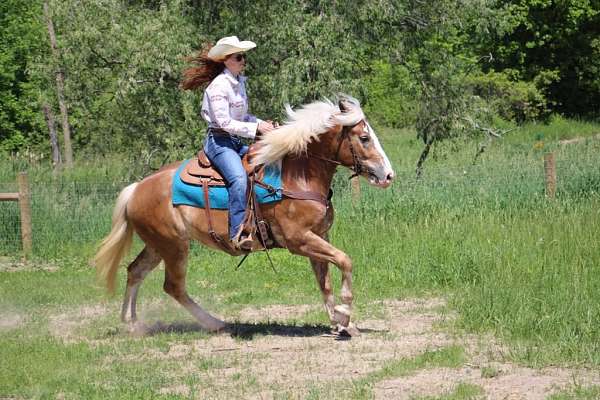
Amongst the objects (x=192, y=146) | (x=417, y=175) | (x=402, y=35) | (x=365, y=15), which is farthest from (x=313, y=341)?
(x=402, y=35)

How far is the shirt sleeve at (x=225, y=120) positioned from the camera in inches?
333

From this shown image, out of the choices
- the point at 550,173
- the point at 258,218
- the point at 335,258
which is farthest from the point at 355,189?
the point at 335,258

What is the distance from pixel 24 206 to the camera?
50.3 feet

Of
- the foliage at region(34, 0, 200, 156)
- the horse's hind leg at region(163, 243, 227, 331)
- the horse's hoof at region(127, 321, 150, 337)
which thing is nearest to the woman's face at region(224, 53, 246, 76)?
the horse's hind leg at region(163, 243, 227, 331)

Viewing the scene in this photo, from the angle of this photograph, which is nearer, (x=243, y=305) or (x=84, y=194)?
(x=243, y=305)

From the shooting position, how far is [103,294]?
11.8 meters

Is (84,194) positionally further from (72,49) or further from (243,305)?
(243,305)

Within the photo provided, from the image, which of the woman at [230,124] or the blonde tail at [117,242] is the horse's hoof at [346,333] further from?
the blonde tail at [117,242]

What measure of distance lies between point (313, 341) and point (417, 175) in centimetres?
737

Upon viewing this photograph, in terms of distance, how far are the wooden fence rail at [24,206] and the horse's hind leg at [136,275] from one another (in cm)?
622

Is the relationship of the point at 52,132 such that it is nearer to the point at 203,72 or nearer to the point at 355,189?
the point at 355,189

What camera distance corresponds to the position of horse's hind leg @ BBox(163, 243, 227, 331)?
916cm

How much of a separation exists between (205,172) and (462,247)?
3.70m

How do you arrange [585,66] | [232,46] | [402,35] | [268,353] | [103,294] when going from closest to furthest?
[268,353] → [232,46] → [103,294] → [402,35] → [585,66]
